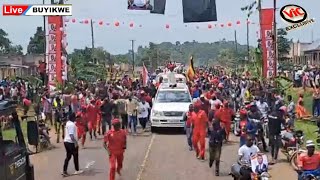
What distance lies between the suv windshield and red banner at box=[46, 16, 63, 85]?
4.48 m

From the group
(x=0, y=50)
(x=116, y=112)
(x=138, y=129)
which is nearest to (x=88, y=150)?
(x=116, y=112)

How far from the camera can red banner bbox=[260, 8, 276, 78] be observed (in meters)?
28.2

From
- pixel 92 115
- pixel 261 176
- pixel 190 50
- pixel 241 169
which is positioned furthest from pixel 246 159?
pixel 190 50

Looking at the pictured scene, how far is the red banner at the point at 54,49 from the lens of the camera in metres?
26.0

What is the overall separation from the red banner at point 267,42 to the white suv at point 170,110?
16.2ft

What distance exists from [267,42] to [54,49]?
9.54 m

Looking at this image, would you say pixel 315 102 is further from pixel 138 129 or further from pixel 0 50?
pixel 0 50

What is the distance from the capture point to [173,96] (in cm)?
2617

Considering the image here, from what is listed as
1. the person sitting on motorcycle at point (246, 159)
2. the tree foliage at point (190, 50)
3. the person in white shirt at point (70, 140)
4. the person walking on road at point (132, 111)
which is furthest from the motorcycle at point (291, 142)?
the tree foliage at point (190, 50)

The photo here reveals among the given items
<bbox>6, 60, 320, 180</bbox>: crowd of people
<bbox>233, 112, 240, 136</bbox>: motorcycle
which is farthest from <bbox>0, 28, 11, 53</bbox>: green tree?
<bbox>233, 112, 240, 136</bbox>: motorcycle

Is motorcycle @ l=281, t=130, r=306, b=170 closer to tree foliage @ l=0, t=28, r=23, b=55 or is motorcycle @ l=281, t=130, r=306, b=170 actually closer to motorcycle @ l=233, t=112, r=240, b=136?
motorcycle @ l=233, t=112, r=240, b=136

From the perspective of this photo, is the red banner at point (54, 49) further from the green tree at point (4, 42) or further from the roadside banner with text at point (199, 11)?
the green tree at point (4, 42)

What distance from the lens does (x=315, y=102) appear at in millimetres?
27359

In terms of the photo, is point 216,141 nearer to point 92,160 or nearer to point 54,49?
point 92,160
